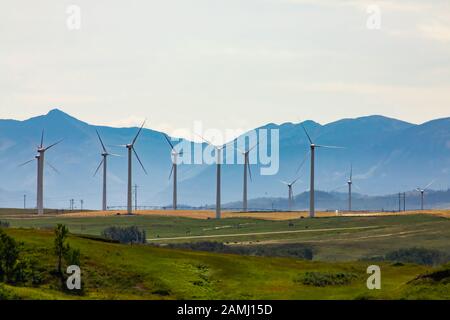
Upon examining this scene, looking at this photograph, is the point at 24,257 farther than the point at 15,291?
Yes

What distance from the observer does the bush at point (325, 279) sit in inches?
4071

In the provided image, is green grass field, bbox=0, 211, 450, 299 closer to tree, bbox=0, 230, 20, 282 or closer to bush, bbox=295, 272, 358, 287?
bush, bbox=295, 272, 358, 287

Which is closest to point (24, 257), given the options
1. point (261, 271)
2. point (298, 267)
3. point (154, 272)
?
point (154, 272)

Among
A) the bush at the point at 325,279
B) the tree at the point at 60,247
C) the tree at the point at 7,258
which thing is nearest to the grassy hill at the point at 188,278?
the bush at the point at 325,279

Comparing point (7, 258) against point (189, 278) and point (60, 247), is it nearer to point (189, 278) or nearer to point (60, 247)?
point (60, 247)

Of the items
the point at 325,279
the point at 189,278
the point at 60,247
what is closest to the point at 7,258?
the point at 60,247

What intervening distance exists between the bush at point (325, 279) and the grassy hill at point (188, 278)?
9.2 inches

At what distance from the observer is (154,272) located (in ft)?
332

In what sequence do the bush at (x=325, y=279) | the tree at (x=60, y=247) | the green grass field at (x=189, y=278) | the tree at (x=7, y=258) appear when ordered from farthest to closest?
the bush at (x=325, y=279)
the tree at (x=60, y=247)
the tree at (x=7, y=258)
the green grass field at (x=189, y=278)

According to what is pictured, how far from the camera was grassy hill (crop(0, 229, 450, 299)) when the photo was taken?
89.9m

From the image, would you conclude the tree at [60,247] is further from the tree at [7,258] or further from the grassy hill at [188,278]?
the tree at [7,258]
